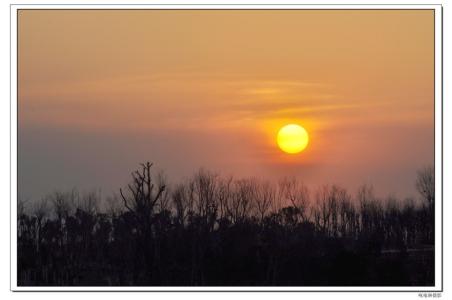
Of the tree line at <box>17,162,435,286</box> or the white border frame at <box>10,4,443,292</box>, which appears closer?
the white border frame at <box>10,4,443,292</box>

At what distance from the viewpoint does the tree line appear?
10.2m

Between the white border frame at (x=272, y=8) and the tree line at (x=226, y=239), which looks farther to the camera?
the tree line at (x=226, y=239)

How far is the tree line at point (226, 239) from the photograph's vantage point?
10164 millimetres

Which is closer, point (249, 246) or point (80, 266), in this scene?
point (80, 266)

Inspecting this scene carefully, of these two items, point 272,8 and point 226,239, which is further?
point 226,239

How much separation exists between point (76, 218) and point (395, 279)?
4.25 m

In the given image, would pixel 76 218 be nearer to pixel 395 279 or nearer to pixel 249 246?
pixel 249 246

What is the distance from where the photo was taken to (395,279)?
10.0 meters

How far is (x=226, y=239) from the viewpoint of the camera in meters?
11.4
